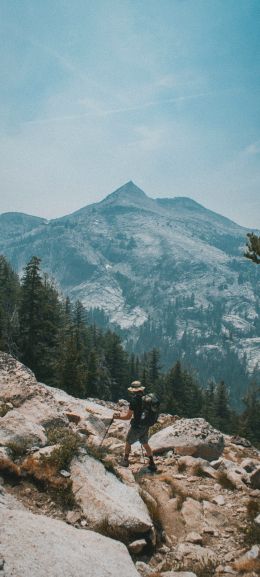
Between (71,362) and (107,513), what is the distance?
2967cm

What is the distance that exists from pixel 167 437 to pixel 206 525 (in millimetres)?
6170

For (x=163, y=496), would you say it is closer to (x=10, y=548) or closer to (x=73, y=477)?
(x=73, y=477)

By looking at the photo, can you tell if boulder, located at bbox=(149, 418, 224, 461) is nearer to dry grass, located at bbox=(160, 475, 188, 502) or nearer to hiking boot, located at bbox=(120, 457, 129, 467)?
hiking boot, located at bbox=(120, 457, 129, 467)

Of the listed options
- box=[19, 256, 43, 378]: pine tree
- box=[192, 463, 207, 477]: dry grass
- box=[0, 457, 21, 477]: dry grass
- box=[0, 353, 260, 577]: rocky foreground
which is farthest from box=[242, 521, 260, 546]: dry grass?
box=[19, 256, 43, 378]: pine tree

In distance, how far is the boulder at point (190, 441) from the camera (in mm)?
14148

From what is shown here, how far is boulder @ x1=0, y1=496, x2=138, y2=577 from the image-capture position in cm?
471

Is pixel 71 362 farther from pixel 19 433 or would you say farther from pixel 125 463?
pixel 19 433

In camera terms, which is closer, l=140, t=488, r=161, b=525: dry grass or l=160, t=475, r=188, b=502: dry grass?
l=140, t=488, r=161, b=525: dry grass

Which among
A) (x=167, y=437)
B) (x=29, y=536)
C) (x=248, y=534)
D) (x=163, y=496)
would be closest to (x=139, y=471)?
(x=163, y=496)

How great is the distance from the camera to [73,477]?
7926 mm

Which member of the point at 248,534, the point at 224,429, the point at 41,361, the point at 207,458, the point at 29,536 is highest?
the point at 29,536

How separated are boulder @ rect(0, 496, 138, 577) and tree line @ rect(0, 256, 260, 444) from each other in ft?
96.3

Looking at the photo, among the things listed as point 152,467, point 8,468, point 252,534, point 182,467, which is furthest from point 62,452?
point 182,467

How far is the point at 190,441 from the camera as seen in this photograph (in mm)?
14305
